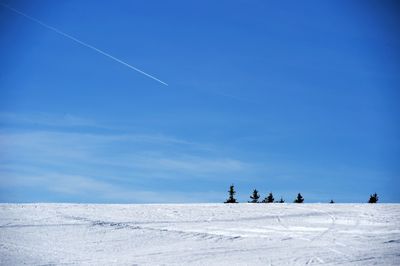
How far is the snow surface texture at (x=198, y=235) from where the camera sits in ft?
27.2

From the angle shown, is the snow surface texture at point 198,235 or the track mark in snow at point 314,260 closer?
the track mark in snow at point 314,260

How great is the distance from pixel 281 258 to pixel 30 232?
7290 millimetres

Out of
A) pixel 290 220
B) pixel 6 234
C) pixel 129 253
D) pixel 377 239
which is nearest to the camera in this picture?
pixel 129 253

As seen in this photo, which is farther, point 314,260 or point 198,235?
point 198,235

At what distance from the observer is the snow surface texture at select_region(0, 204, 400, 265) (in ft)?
27.2

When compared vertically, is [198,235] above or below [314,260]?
above

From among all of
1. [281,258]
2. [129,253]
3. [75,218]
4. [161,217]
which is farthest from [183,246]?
[75,218]

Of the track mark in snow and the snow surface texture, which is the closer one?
the track mark in snow

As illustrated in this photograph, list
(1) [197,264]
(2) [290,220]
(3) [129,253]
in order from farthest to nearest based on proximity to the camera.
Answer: (2) [290,220] → (3) [129,253] → (1) [197,264]

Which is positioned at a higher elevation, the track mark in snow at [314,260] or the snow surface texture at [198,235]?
the snow surface texture at [198,235]

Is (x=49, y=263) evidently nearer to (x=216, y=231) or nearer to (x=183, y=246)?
(x=183, y=246)

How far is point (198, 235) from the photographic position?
35.0 feet

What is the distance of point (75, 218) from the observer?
1351cm

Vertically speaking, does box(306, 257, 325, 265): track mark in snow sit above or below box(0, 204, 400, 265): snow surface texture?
below
